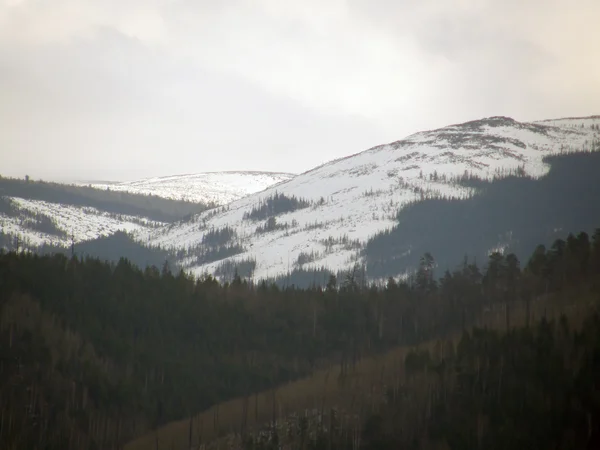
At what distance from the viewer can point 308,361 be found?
18512cm

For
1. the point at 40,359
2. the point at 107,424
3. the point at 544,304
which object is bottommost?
the point at 107,424

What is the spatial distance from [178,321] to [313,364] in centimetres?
3179

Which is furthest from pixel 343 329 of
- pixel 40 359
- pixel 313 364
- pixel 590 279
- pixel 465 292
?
pixel 40 359

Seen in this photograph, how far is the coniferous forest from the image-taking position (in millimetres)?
132000

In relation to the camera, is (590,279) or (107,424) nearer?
(107,424)

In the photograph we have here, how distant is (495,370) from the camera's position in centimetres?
13862

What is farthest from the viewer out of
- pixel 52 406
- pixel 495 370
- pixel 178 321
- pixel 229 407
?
pixel 178 321

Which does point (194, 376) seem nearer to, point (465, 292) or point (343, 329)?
point (343, 329)

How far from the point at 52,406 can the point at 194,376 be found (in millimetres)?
31324

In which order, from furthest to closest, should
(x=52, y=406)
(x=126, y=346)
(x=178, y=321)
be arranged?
(x=178, y=321) < (x=126, y=346) < (x=52, y=406)

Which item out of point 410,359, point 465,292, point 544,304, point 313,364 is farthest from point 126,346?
point 544,304

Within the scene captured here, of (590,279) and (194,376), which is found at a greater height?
(590,279)

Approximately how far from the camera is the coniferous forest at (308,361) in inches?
5197

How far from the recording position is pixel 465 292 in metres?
187
